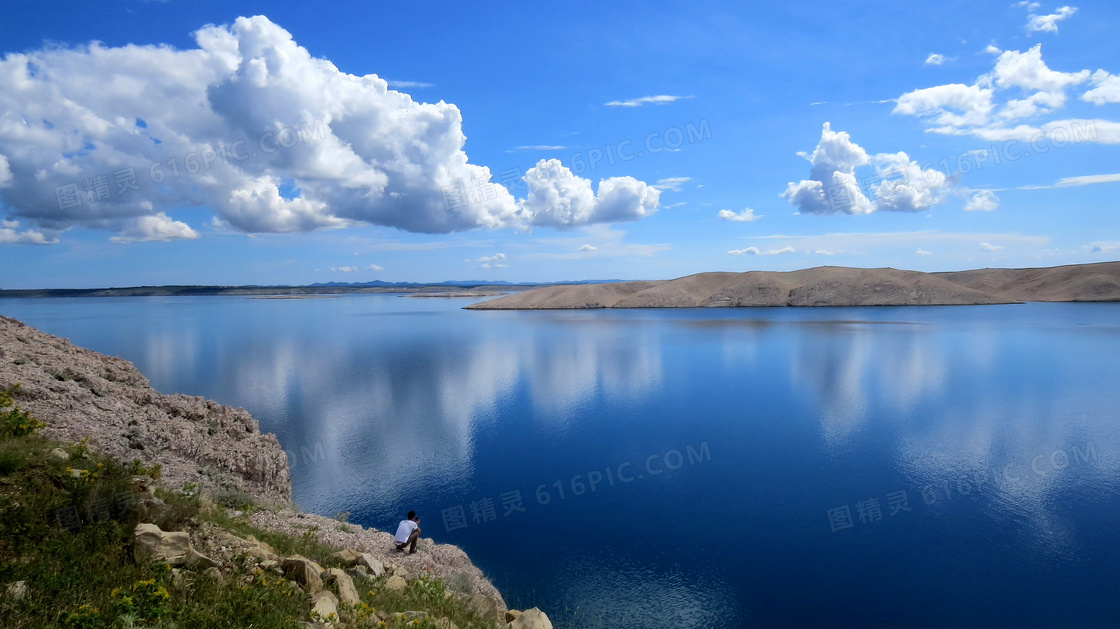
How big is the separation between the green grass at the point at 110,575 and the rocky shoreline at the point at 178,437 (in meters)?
1.19

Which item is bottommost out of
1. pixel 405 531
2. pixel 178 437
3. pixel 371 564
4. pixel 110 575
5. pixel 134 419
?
pixel 405 531

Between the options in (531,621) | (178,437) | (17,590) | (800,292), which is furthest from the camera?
(800,292)

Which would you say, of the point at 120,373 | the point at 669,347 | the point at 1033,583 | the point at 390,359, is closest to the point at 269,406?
the point at 120,373

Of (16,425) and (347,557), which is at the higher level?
(16,425)

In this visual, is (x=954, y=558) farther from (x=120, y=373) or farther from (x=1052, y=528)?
(x=120, y=373)

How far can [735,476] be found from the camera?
55.3ft

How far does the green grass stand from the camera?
16.4 ft

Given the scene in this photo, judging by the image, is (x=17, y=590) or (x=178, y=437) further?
(x=178, y=437)

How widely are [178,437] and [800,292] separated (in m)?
120

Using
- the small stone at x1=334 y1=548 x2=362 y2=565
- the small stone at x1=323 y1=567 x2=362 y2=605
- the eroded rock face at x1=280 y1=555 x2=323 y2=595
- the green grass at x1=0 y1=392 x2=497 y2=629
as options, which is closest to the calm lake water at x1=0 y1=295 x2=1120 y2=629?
the small stone at x1=334 y1=548 x2=362 y2=565

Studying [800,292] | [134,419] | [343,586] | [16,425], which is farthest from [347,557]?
[800,292]

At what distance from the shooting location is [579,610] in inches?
402

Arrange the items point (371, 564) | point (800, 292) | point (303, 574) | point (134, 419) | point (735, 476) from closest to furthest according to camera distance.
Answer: point (303, 574) → point (371, 564) → point (134, 419) → point (735, 476) → point (800, 292)

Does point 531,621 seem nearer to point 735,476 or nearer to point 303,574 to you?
point 303,574
